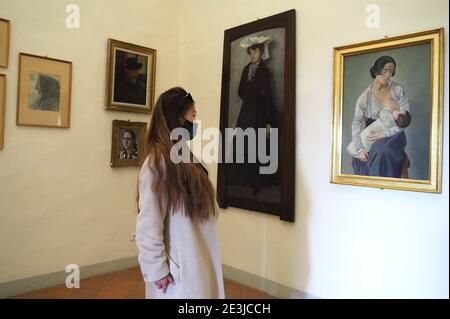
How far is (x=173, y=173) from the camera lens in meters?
1.52

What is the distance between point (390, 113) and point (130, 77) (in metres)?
2.43

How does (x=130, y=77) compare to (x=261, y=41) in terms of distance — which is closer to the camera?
(x=261, y=41)

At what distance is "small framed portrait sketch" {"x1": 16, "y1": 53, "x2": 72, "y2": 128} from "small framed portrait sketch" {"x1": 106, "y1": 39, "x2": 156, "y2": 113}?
1.32 feet

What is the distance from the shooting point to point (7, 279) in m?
2.77

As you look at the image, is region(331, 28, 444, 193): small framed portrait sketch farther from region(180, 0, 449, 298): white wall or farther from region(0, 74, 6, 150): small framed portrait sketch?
region(0, 74, 6, 150): small framed portrait sketch

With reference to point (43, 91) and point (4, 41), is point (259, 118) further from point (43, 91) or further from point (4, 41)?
point (4, 41)

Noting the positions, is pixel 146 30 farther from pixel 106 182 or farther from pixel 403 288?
pixel 403 288

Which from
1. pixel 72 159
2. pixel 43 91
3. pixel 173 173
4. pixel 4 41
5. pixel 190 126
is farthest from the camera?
pixel 72 159

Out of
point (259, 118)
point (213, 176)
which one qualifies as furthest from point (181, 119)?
point (213, 176)

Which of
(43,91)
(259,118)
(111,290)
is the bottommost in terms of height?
(111,290)

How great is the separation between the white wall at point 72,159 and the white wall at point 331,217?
3.13ft

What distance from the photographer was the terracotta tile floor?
9.23ft

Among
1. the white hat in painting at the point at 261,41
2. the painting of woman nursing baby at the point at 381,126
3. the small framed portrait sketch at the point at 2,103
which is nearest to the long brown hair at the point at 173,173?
the painting of woman nursing baby at the point at 381,126
